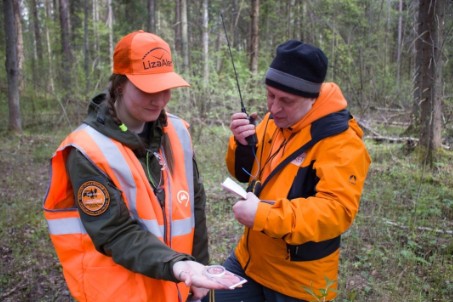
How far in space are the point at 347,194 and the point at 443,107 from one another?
6500mm

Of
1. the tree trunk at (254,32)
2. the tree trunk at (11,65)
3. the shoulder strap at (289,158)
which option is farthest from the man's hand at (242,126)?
the tree trunk at (11,65)

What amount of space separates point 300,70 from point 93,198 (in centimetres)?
130

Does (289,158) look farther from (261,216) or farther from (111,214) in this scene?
(111,214)

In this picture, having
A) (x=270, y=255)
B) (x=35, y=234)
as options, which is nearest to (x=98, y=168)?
(x=270, y=255)

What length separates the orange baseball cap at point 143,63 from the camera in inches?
77.4

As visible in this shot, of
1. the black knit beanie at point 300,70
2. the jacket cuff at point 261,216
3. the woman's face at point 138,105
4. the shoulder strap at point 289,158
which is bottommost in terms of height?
the jacket cuff at point 261,216

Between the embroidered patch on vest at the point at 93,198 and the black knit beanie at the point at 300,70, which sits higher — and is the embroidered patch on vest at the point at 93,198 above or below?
below

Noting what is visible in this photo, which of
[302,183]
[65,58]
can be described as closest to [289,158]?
[302,183]

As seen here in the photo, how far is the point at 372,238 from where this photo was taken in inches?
191

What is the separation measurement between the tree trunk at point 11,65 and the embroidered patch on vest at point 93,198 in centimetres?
1239

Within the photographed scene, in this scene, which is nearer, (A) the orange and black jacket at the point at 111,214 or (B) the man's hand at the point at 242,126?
(A) the orange and black jacket at the point at 111,214

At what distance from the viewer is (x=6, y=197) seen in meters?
6.82

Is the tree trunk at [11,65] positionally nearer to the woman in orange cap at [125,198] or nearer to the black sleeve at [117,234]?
the woman in orange cap at [125,198]

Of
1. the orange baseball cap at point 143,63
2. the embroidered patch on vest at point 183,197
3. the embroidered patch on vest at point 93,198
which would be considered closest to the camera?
the embroidered patch on vest at point 93,198
